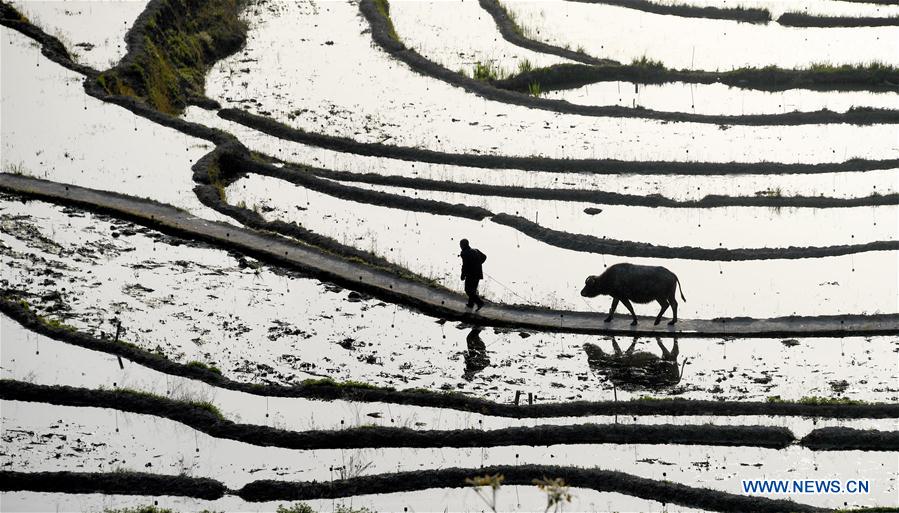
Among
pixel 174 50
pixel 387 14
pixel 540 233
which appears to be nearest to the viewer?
pixel 540 233

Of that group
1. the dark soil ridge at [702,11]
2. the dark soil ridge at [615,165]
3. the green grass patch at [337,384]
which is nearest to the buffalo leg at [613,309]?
the green grass patch at [337,384]

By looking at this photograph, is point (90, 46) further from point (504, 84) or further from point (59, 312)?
point (59, 312)

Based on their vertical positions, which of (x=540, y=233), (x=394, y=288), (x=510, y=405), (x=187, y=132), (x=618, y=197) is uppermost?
(x=187, y=132)

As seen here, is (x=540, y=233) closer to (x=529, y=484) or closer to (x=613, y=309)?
(x=613, y=309)

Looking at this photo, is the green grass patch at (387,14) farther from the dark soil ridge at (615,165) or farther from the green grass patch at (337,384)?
the green grass patch at (337,384)

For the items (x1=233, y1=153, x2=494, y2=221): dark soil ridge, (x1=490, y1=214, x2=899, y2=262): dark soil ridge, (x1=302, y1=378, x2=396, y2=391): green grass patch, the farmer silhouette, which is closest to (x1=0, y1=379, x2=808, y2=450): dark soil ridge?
(x1=302, y1=378, x2=396, y2=391): green grass patch

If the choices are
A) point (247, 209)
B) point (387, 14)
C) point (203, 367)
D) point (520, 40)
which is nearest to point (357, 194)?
point (247, 209)

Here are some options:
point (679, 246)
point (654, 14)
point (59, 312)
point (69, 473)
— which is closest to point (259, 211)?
point (59, 312)
